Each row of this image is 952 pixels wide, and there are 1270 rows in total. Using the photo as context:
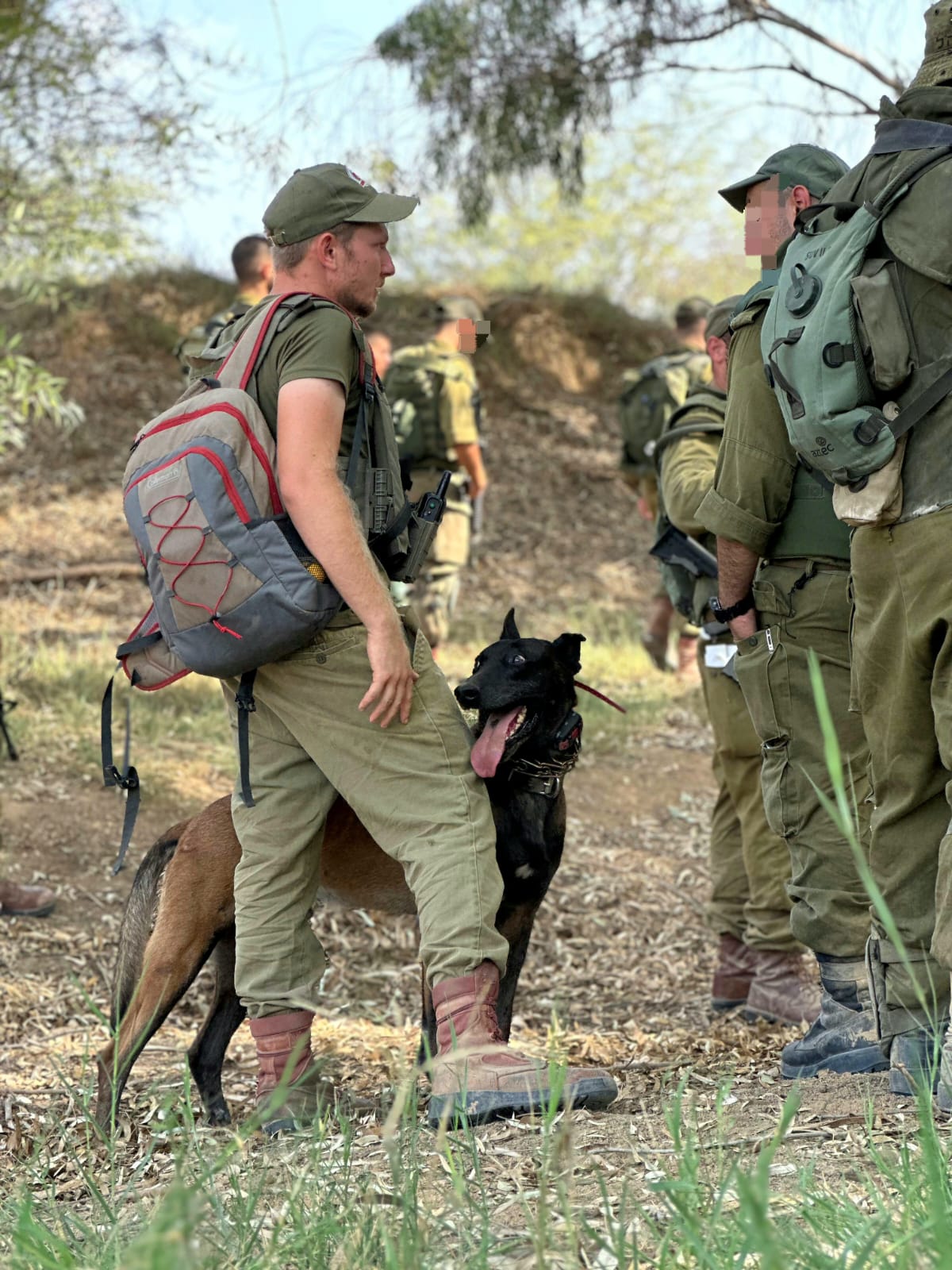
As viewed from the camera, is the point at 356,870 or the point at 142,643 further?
the point at 356,870

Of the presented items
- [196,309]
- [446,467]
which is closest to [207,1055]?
[446,467]

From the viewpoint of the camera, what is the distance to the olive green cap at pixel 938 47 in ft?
9.98

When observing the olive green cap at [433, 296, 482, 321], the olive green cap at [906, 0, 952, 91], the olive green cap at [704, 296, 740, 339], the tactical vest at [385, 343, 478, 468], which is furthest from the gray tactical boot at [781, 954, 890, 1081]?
the olive green cap at [433, 296, 482, 321]

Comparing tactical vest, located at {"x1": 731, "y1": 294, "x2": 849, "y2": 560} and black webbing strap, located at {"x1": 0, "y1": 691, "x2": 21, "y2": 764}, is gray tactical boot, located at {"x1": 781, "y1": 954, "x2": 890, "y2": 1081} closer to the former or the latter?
tactical vest, located at {"x1": 731, "y1": 294, "x2": 849, "y2": 560}

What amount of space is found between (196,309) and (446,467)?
28.7 feet

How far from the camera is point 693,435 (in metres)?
4.87

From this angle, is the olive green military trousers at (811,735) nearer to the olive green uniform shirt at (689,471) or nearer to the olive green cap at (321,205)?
the olive green uniform shirt at (689,471)

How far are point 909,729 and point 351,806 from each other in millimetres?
1354

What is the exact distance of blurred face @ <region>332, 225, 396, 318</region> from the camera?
346cm

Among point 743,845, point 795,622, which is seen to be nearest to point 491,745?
point 795,622

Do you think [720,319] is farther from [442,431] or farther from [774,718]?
[442,431]

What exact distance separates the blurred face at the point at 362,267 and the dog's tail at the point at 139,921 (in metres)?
1.50

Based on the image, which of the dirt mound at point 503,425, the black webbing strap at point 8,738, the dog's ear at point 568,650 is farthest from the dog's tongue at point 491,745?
the dirt mound at point 503,425

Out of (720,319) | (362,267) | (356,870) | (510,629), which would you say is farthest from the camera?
(720,319)
